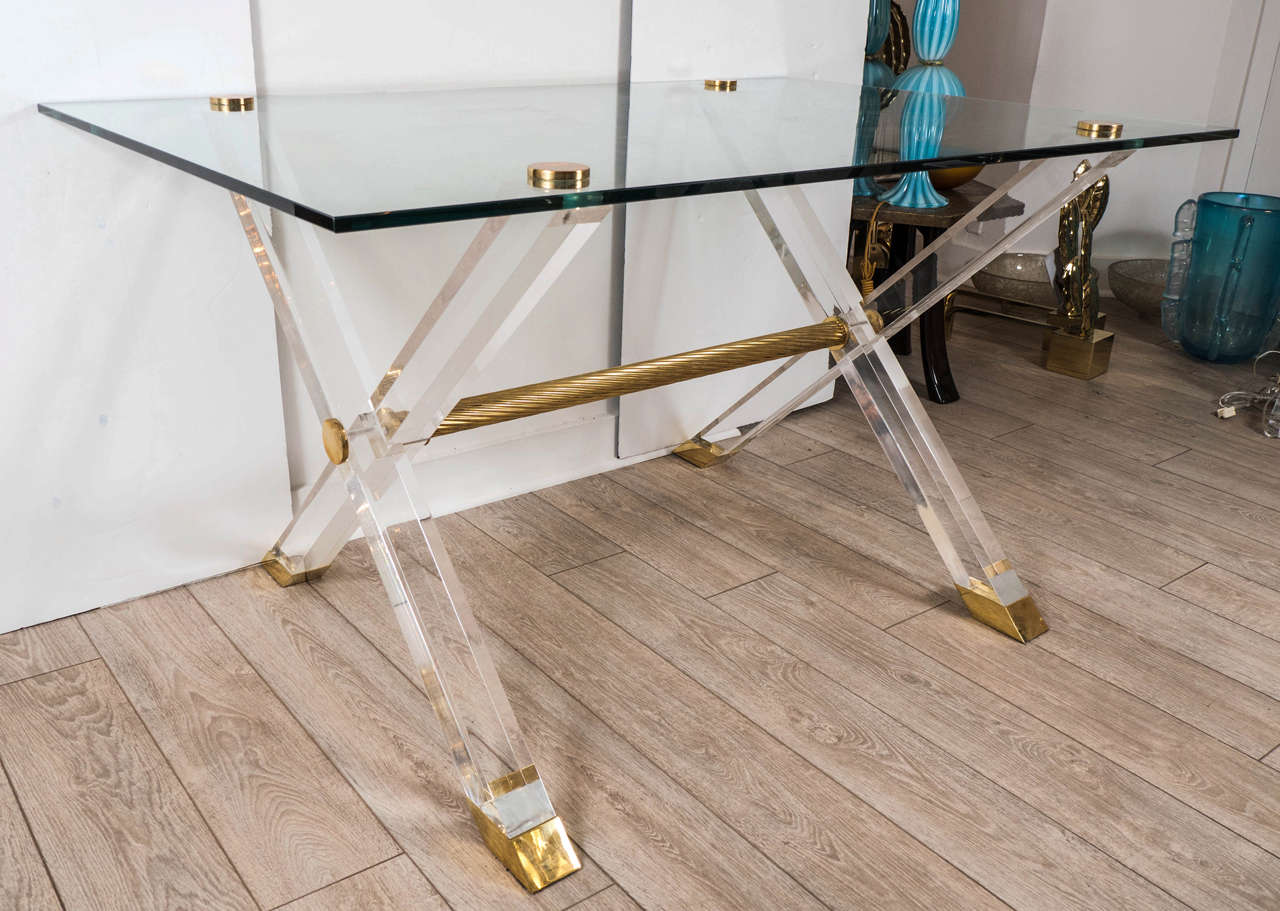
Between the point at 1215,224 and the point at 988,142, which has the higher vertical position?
the point at 988,142

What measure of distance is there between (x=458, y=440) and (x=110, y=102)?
34.5 inches

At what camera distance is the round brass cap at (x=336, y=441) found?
1470 millimetres

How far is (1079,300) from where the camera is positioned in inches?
127

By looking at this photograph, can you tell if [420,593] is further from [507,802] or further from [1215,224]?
[1215,224]

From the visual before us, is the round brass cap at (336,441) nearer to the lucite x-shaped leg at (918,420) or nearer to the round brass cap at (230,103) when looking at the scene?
the round brass cap at (230,103)

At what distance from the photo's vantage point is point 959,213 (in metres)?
2.69

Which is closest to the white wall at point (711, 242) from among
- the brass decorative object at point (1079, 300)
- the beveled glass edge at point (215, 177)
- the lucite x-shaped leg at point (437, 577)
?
the brass decorative object at point (1079, 300)

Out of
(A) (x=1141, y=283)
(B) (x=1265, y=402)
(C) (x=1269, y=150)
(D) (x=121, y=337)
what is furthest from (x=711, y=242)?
(C) (x=1269, y=150)

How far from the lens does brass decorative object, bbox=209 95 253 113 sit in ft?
5.33

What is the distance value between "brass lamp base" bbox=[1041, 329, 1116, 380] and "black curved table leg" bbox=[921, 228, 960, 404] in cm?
44

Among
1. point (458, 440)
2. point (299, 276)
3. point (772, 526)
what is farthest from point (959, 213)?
point (299, 276)

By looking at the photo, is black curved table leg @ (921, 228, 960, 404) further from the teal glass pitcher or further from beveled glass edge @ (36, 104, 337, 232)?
beveled glass edge @ (36, 104, 337, 232)

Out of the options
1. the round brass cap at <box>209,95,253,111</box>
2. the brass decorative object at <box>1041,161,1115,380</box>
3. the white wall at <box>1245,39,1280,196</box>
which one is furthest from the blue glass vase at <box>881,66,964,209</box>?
the white wall at <box>1245,39,1280,196</box>

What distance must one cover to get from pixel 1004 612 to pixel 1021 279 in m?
1.96
